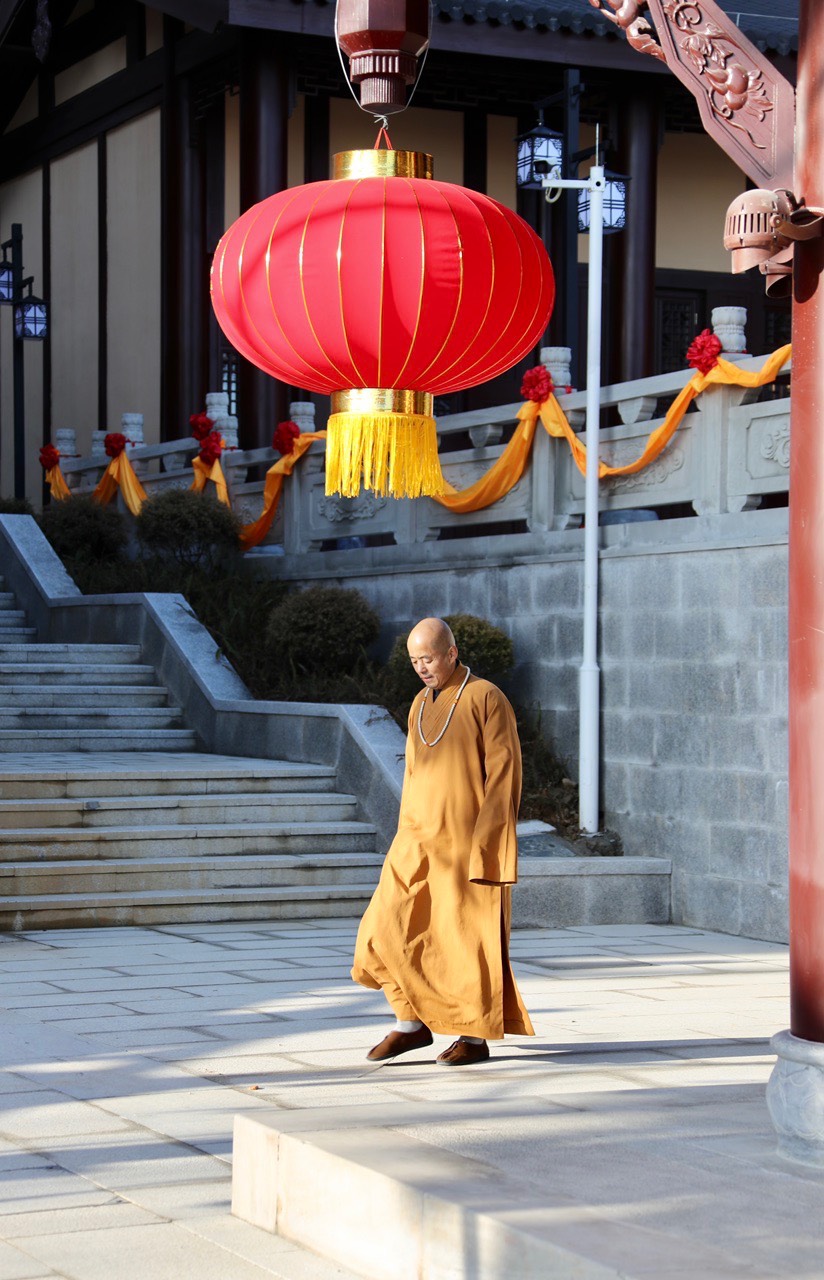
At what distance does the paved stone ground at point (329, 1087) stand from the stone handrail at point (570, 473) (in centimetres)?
274

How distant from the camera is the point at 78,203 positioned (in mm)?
21438

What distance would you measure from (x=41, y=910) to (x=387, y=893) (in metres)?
3.86

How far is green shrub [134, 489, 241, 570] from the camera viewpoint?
52.1 ft

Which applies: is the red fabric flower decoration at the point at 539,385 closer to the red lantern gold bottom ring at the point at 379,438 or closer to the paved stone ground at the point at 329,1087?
the paved stone ground at the point at 329,1087

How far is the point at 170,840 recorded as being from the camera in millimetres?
11039

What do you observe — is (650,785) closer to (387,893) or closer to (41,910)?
(41,910)

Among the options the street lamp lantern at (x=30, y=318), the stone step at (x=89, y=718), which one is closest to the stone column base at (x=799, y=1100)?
the stone step at (x=89, y=718)

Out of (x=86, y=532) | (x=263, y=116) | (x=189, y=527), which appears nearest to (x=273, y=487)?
(x=189, y=527)

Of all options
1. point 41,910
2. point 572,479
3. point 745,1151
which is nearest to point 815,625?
point 745,1151

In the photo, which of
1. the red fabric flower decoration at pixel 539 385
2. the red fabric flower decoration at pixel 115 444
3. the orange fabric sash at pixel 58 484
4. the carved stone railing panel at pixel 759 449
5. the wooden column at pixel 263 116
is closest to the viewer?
the carved stone railing panel at pixel 759 449

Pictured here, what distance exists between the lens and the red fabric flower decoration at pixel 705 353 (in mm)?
10969

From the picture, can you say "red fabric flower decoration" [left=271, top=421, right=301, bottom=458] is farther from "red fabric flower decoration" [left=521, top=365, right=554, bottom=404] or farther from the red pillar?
the red pillar

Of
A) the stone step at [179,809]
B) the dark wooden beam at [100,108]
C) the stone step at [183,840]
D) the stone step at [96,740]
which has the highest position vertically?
the dark wooden beam at [100,108]

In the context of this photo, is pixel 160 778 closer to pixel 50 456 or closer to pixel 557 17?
pixel 557 17
